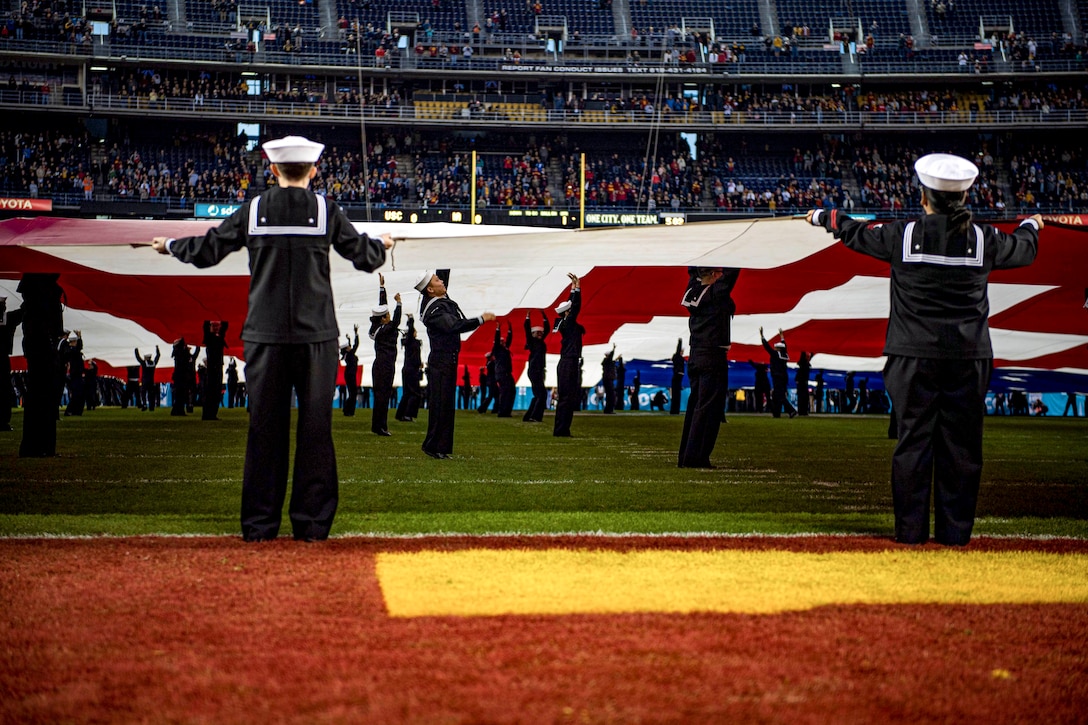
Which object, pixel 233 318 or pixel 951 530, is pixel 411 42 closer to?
pixel 233 318

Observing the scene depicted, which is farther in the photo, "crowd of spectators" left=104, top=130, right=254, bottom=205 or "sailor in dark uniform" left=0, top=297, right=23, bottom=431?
"crowd of spectators" left=104, top=130, right=254, bottom=205

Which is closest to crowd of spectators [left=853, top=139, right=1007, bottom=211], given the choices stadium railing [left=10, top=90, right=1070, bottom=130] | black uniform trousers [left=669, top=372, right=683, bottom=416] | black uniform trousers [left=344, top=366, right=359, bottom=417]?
stadium railing [left=10, top=90, right=1070, bottom=130]

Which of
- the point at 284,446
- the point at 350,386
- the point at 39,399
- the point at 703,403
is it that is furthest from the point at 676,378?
the point at 284,446

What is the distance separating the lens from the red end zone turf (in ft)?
8.38

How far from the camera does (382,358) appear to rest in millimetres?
15000

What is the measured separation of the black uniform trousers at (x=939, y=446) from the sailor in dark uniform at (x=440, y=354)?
4976mm

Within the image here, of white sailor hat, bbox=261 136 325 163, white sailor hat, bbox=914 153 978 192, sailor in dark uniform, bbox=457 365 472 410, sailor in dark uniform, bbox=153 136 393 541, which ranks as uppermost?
white sailor hat, bbox=261 136 325 163

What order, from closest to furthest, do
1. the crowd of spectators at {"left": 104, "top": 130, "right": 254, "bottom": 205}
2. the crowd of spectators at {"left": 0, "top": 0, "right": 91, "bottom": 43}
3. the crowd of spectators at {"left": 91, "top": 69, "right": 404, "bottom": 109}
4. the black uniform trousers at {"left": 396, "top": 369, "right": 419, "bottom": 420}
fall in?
the black uniform trousers at {"left": 396, "top": 369, "right": 419, "bottom": 420}, the crowd of spectators at {"left": 104, "top": 130, "right": 254, "bottom": 205}, the crowd of spectators at {"left": 0, "top": 0, "right": 91, "bottom": 43}, the crowd of spectators at {"left": 91, "top": 69, "right": 404, "bottom": 109}

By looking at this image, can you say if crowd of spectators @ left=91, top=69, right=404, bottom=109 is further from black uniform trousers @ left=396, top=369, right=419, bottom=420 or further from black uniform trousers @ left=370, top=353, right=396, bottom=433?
black uniform trousers @ left=370, top=353, right=396, bottom=433

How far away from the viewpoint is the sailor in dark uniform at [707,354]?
30.4 ft

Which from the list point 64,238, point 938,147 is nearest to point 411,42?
point 938,147

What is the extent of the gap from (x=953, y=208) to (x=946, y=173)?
19 cm

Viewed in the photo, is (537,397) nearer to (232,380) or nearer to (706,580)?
(232,380)

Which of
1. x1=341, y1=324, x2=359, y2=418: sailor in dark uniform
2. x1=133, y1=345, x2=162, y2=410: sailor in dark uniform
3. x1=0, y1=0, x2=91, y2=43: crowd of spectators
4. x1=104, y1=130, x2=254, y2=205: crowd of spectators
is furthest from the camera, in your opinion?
x1=0, y1=0, x2=91, y2=43: crowd of spectators
